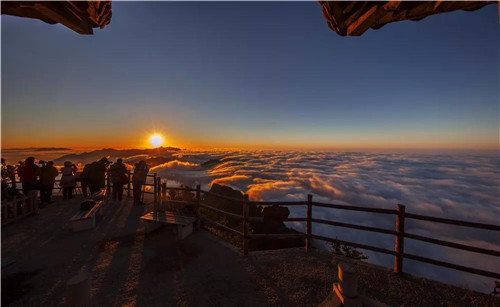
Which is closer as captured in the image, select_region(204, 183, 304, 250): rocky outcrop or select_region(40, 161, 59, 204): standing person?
select_region(204, 183, 304, 250): rocky outcrop

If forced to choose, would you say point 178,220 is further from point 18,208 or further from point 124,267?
point 18,208

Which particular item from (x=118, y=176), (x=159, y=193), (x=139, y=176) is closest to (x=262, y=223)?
(x=159, y=193)

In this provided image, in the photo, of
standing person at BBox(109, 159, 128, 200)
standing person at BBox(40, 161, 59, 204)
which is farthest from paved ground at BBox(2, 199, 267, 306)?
standing person at BBox(109, 159, 128, 200)

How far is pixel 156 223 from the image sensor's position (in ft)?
22.8

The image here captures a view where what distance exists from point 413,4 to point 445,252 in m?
70.1

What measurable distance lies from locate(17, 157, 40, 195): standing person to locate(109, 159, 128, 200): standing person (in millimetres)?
2886

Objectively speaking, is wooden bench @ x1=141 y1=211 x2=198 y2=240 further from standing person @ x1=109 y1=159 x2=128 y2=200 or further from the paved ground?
standing person @ x1=109 y1=159 x2=128 y2=200

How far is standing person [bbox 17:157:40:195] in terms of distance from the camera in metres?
8.87

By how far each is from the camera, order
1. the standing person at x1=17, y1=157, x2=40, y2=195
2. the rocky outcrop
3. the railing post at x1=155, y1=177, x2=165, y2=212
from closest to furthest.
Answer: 1. the rocky outcrop
2. the railing post at x1=155, y1=177, x2=165, y2=212
3. the standing person at x1=17, y1=157, x2=40, y2=195

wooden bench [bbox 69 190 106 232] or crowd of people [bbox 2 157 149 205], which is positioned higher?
crowd of people [bbox 2 157 149 205]

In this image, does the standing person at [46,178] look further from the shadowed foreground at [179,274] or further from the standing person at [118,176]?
the shadowed foreground at [179,274]

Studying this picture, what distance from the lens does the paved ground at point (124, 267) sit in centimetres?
380

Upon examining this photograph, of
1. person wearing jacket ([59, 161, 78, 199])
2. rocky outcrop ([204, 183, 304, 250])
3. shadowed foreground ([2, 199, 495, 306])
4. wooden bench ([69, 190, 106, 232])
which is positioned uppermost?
person wearing jacket ([59, 161, 78, 199])

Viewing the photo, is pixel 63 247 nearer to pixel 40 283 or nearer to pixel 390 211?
pixel 40 283
